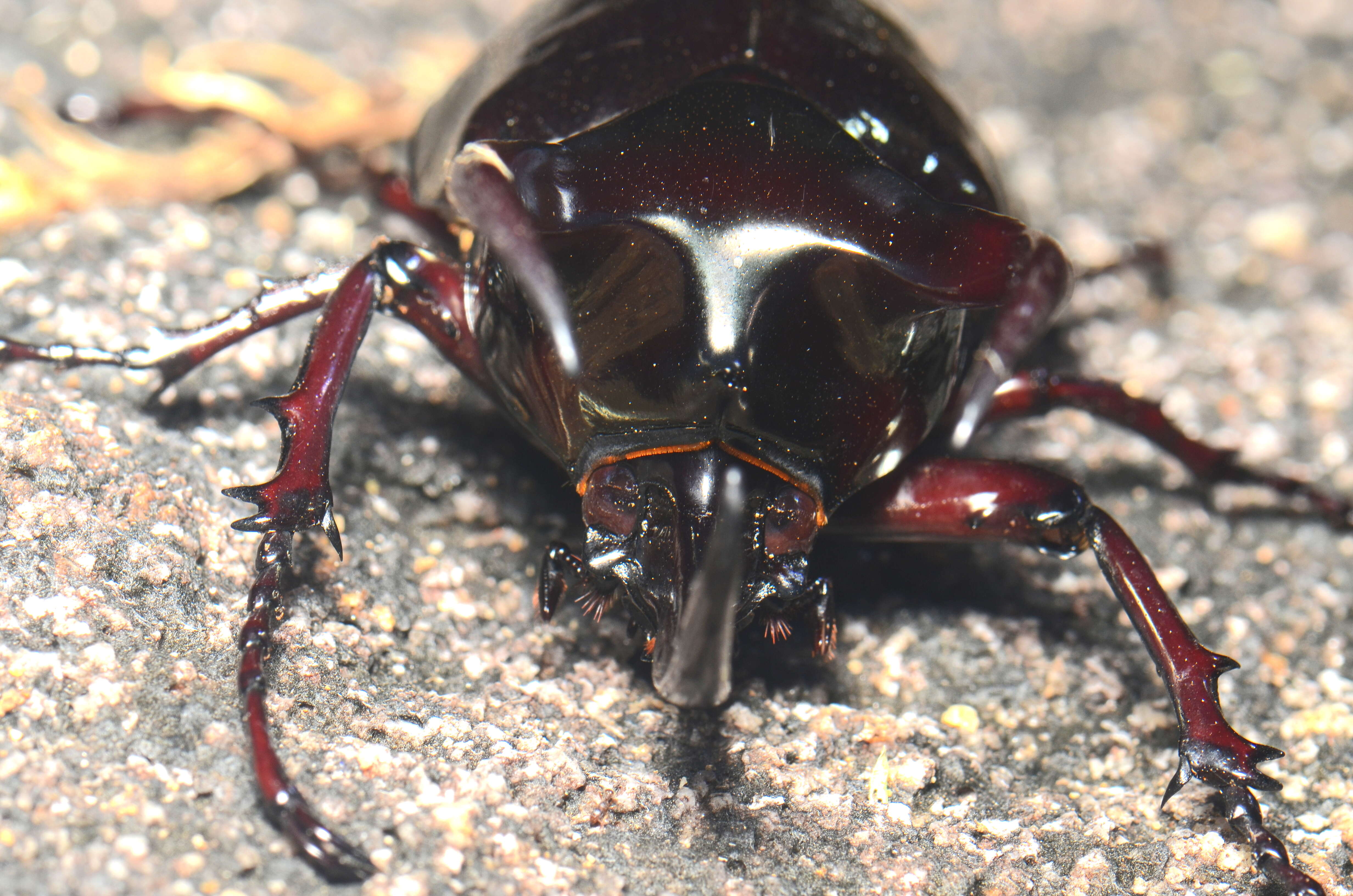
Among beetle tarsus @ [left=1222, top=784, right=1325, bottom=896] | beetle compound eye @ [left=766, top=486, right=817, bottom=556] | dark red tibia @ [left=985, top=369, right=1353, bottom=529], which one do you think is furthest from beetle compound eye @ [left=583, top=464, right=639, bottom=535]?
beetle tarsus @ [left=1222, top=784, right=1325, bottom=896]

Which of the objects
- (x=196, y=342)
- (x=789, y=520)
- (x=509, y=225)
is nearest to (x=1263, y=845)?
(x=789, y=520)

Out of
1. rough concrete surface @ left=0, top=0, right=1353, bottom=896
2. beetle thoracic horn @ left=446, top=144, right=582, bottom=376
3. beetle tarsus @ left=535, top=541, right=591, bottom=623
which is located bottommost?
rough concrete surface @ left=0, top=0, right=1353, bottom=896

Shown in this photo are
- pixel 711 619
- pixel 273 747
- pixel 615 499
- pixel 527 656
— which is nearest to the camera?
pixel 711 619

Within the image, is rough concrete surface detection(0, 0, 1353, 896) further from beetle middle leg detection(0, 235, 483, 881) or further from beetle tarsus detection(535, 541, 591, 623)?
beetle tarsus detection(535, 541, 591, 623)

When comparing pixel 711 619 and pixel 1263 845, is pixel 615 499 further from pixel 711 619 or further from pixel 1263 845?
pixel 1263 845

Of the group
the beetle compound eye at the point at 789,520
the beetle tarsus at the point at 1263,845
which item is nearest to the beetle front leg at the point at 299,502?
the beetle compound eye at the point at 789,520
